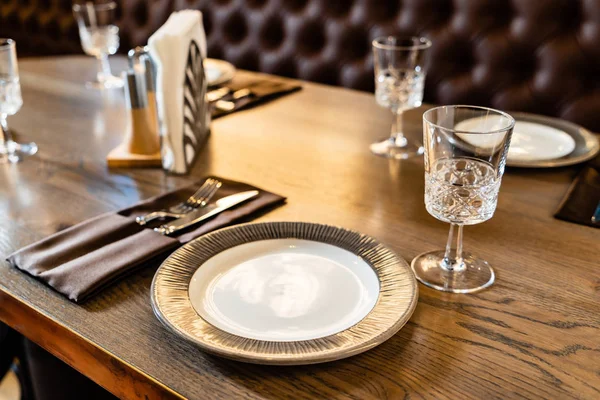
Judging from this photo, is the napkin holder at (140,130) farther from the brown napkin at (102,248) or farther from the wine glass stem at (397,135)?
the wine glass stem at (397,135)

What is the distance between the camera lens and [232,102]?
1.36m

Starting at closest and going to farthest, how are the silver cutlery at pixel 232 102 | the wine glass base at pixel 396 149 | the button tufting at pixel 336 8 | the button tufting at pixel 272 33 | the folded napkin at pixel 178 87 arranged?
the folded napkin at pixel 178 87 → the wine glass base at pixel 396 149 → the silver cutlery at pixel 232 102 → the button tufting at pixel 336 8 → the button tufting at pixel 272 33

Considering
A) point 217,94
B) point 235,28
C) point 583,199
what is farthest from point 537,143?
point 235,28

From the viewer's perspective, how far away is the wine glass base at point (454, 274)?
68cm

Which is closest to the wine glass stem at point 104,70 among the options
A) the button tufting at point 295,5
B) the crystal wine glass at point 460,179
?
the button tufting at point 295,5

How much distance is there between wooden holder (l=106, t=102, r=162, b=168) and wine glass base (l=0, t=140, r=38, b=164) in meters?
0.17

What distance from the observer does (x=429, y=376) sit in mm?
551

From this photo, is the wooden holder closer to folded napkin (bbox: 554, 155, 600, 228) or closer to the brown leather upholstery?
folded napkin (bbox: 554, 155, 600, 228)

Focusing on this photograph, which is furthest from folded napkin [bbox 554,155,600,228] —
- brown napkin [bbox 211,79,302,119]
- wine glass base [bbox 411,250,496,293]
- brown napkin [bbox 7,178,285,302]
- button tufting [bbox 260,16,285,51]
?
button tufting [bbox 260,16,285,51]

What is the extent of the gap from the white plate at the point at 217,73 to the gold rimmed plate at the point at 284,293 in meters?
0.77

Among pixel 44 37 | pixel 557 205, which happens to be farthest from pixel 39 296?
pixel 44 37

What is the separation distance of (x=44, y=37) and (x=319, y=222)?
2421mm

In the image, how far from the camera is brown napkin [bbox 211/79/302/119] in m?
1.33

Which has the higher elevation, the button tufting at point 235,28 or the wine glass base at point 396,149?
the button tufting at point 235,28
